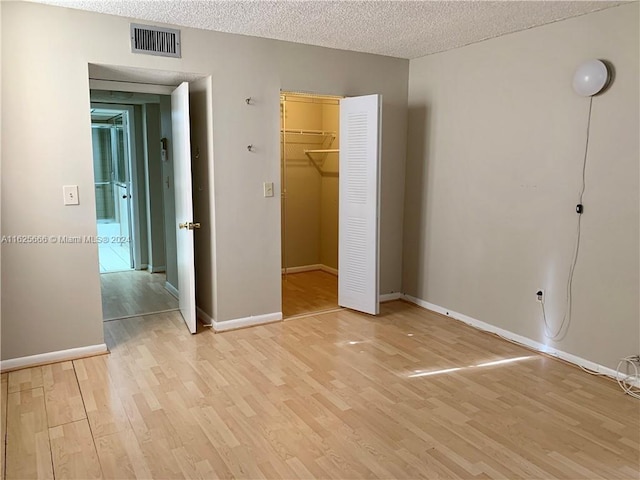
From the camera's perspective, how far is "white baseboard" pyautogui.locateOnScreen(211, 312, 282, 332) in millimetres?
4113

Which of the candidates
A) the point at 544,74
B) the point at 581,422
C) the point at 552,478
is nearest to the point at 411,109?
the point at 544,74

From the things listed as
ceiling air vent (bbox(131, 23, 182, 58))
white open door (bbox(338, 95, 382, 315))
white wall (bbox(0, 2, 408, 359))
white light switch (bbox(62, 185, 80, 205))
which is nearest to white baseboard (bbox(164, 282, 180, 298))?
white wall (bbox(0, 2, 408, 359))

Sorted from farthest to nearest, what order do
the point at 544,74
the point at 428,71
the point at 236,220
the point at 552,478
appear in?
the point at 428,71 → the point at 236,220 → the point at 544,74 → the point at 552,478

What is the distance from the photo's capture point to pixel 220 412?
2799mm

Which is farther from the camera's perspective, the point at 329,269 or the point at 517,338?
the point at 329,269

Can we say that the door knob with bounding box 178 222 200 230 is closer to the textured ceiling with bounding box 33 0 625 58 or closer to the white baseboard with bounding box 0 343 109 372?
the white baseboard with bounding box 0 343 109 372

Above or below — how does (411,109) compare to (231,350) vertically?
above

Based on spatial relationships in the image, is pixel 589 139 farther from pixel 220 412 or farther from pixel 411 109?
pixel 220 412

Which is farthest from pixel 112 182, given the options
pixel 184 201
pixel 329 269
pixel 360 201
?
pixel 360 201

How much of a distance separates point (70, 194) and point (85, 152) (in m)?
0.31

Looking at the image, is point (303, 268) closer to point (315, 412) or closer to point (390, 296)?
point (390, 296)

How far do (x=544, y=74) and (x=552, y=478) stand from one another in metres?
2.69

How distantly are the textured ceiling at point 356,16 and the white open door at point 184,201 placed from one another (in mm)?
613

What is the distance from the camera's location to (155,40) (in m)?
3.53
